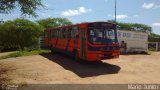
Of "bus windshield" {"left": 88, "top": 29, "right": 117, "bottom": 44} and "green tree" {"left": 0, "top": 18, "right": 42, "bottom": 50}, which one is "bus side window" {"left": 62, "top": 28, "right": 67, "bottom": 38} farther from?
"green tree" {"left": 0, "top": 18, "right": 42, "bottom": 50}

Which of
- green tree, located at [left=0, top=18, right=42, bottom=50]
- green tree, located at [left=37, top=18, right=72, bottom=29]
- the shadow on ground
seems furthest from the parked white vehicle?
green tree, located at [left=37, top=18, right=72, bottom=29]

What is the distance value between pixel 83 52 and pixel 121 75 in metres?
A: 4.14

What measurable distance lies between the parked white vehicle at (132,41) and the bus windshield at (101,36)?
10.5m

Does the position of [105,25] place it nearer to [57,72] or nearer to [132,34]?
[57,72]

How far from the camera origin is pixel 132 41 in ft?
101

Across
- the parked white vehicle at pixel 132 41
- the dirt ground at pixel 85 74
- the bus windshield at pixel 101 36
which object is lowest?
the dirt ground at pixel 85 74

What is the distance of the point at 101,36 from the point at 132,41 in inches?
490

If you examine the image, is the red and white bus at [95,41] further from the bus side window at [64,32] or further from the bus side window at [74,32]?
the bus side window at [64,32]

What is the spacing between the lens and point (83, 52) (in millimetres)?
19359

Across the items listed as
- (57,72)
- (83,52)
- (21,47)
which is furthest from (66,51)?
(21,47)

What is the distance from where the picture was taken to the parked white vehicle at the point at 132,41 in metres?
29.9

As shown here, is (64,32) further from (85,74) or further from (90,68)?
(85,74)

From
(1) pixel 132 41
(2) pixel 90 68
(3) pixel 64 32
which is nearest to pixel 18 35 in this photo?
(1) pixel 132 41

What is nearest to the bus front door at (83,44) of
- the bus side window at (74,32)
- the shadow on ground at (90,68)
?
the shadow on ground at (90,68)
